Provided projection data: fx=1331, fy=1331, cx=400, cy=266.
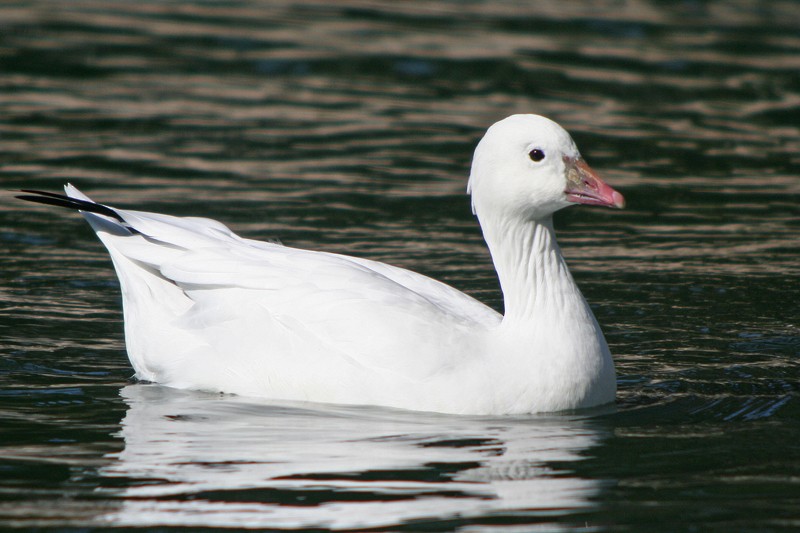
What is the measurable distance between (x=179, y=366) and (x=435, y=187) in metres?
5.12

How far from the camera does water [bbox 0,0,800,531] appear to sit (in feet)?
18.5

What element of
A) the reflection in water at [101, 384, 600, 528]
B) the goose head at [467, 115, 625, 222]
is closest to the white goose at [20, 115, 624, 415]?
the goose head at [467, 115, 625, 222]

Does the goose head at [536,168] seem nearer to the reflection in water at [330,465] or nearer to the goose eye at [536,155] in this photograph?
the goose eye at [536,155]

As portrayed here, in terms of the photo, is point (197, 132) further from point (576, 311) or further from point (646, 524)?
point (646, 524)

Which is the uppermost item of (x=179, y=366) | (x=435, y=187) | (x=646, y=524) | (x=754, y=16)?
(x=754, y=16)

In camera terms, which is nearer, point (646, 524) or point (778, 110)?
point (646, 524)

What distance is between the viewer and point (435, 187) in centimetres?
1202

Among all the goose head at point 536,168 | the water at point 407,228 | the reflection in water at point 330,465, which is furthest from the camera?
the goose head at point 536,168

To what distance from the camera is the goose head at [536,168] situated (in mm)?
6613

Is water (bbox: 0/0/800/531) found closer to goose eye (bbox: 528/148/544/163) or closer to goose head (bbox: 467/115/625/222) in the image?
goose head (bbox: 467/115/625/222)

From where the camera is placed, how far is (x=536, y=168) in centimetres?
661

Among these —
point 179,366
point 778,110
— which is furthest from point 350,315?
point 778,110

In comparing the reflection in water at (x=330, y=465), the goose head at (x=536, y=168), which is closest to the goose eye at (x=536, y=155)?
the goose head at (x=536, y=168)

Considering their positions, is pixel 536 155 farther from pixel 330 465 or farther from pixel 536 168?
pixel 330 465
